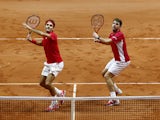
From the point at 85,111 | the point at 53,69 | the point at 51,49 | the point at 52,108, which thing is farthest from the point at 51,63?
the point at 85,111

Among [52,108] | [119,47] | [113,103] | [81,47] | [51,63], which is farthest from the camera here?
[81,47]

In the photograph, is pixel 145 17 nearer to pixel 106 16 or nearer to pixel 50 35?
pixel 106 16

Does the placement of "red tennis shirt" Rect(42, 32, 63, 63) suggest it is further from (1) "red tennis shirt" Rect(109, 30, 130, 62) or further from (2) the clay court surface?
(2) the clay court surface

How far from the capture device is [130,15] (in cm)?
2464

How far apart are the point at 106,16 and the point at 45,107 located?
1267cm

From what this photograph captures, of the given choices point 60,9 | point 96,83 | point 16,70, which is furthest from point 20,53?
point 60,9

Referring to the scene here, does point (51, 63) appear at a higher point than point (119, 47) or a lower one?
lower

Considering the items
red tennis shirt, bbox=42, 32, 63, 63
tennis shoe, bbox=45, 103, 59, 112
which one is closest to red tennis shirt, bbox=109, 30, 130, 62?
red tennis shirt, bbox=42, 32, 63, 63

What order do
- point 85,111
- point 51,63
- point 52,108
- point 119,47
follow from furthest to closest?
point 119,47
point 51,63
point 52,108
point 85,111

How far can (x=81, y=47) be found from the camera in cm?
1914

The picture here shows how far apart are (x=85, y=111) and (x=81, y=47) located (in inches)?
290

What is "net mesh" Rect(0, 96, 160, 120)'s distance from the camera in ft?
38.5

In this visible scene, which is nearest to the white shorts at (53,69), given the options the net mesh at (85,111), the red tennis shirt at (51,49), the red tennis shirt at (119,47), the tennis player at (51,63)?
the tennis player at (51,63)

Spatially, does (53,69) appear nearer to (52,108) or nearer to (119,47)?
(52,108)
